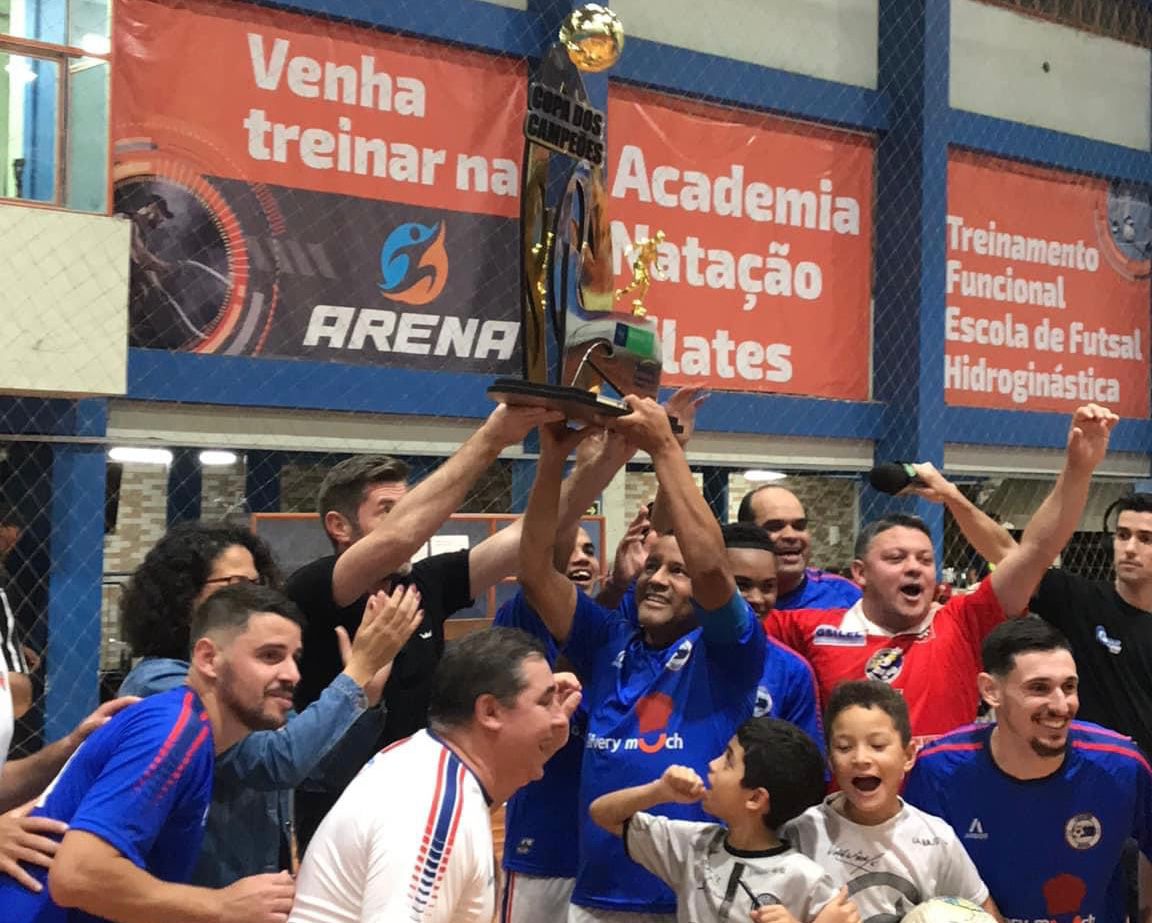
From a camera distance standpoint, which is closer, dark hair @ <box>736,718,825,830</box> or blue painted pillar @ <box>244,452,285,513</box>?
dark hair @ <box>736,718,825,830</box>

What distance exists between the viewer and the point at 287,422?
8789 mm

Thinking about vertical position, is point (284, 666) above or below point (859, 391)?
below

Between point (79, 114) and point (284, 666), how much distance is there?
560 centimetres

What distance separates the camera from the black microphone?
12.9ft

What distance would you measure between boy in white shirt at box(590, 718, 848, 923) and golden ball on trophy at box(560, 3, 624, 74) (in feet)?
5.57

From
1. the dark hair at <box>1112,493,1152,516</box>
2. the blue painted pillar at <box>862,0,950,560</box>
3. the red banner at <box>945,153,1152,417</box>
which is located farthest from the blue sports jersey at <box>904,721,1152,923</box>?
the red banner at <box>945,153,1152,417</box>

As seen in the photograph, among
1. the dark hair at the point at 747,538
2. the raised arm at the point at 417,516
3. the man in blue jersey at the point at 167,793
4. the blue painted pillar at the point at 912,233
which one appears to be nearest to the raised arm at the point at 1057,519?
the dark hair at the point at 747,538

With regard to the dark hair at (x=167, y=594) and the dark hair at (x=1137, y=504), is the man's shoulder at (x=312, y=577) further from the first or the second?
the dark hair at (x=1137, y=504)

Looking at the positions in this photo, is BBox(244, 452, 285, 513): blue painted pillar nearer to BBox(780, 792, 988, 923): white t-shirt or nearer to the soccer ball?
BBox(780, 792, 988, 923): white t-shirt

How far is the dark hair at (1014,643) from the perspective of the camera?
11.2ft

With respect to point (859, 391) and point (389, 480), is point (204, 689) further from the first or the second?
point (859, 391)

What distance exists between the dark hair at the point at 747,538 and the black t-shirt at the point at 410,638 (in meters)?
0.76

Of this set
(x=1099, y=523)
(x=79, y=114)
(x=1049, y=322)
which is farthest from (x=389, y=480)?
(x=1099, y=523)

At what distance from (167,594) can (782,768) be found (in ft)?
4.59
